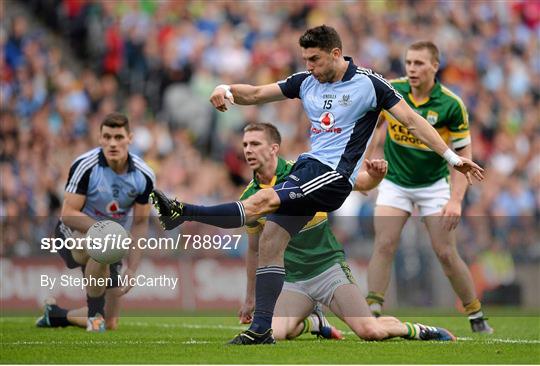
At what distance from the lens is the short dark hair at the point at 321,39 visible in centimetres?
934

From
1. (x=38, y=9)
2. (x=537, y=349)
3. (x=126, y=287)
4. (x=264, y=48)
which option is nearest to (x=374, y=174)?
(x=537, y=349)

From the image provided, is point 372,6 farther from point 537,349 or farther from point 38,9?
point 537,349

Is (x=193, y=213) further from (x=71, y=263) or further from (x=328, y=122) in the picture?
(x=71, y=263)

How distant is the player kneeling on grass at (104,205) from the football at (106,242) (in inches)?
32.6

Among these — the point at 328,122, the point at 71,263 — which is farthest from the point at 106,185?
the point at 328,122

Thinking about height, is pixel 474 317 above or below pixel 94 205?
below

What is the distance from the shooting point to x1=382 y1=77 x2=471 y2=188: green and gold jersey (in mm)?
11430

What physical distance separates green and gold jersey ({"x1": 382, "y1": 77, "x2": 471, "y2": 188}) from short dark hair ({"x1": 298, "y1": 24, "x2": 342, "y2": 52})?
203 cm

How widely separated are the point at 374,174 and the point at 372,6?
579 inches

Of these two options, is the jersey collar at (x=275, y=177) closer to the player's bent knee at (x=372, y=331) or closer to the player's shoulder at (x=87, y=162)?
the player's bent knee at (x=372, y=331)

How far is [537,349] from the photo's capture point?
9.36 meters

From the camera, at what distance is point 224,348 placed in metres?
9.02

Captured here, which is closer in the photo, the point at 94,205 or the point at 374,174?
the point at 374,174

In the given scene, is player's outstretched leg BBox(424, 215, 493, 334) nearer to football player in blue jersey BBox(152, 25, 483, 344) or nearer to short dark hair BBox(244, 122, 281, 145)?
football player in blue jersey BBox(152, 25, 483, 344)
